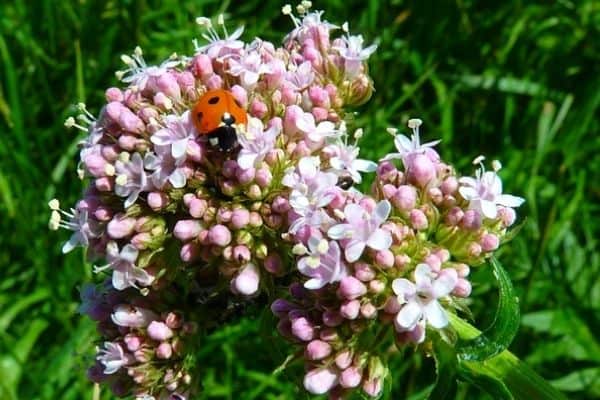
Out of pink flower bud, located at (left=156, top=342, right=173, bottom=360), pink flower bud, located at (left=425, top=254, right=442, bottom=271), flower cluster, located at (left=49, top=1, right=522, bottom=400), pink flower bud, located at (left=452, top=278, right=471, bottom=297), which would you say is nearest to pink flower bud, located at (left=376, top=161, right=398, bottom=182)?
flower cluster, located at (left=49, top=1, right=522, bottom=400)

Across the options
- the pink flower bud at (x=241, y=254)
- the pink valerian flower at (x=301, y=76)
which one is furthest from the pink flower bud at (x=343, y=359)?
the pink valerian flower at (x=301, y=76)

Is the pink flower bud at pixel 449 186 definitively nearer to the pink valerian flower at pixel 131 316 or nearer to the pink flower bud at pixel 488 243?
the pink flower bud at pixel 488 243

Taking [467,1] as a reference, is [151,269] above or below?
above

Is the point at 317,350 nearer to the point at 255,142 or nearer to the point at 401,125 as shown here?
the point at 255,142

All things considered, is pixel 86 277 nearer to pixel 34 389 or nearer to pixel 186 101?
pixel 34 389

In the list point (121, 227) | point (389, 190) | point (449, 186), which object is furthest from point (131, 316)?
point (449, 186)

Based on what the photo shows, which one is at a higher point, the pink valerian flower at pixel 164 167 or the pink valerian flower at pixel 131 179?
the pink valerian flower at pixel 164 167

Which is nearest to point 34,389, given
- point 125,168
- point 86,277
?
point 86,277
